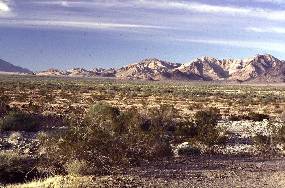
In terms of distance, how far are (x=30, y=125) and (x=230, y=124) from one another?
47.8 feet

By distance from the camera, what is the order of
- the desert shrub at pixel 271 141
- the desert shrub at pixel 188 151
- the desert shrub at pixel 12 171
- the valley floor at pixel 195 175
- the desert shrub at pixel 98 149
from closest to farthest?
the valley floor at pixel 195 175, the desert shrub at pixel 12 171, the desert shrub at pixel 98 149, the desert shrub at pixel 188 151, the desert shrub at pixel 271 141

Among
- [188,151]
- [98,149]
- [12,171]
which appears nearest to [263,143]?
[188,151]

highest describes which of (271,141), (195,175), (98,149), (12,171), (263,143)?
(98,149)

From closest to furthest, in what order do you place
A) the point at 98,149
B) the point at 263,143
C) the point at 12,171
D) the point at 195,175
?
the point at 12,171
the point at 195,175
the point at 98,149
the point at 263,143

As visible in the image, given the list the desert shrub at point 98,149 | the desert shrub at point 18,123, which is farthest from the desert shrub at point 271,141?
the desert shrub at point 18,123

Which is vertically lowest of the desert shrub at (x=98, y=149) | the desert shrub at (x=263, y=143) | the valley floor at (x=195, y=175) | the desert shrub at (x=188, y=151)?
the desert shrub at (x=263, y=143)

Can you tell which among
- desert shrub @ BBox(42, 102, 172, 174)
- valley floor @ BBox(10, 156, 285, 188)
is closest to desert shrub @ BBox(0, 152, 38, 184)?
desert shrub @ BBox(42, 102, 172, 174)

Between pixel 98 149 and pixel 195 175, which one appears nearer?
pixel 195 175

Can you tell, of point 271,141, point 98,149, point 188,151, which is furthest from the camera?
point 271,141

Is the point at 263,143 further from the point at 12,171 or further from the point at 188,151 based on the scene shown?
the point at 12,171

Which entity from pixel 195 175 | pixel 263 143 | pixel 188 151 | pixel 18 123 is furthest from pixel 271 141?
pixel 18 123

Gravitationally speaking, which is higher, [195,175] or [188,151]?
[195,175]

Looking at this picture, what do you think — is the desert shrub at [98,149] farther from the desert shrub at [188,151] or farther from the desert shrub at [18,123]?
the desert shrub at [18,123]

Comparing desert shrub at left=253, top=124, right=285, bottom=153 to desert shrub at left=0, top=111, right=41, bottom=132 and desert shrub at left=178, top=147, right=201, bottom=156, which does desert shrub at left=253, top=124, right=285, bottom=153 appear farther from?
desert shrub at left=0, top=111, right=41, bottom=132
